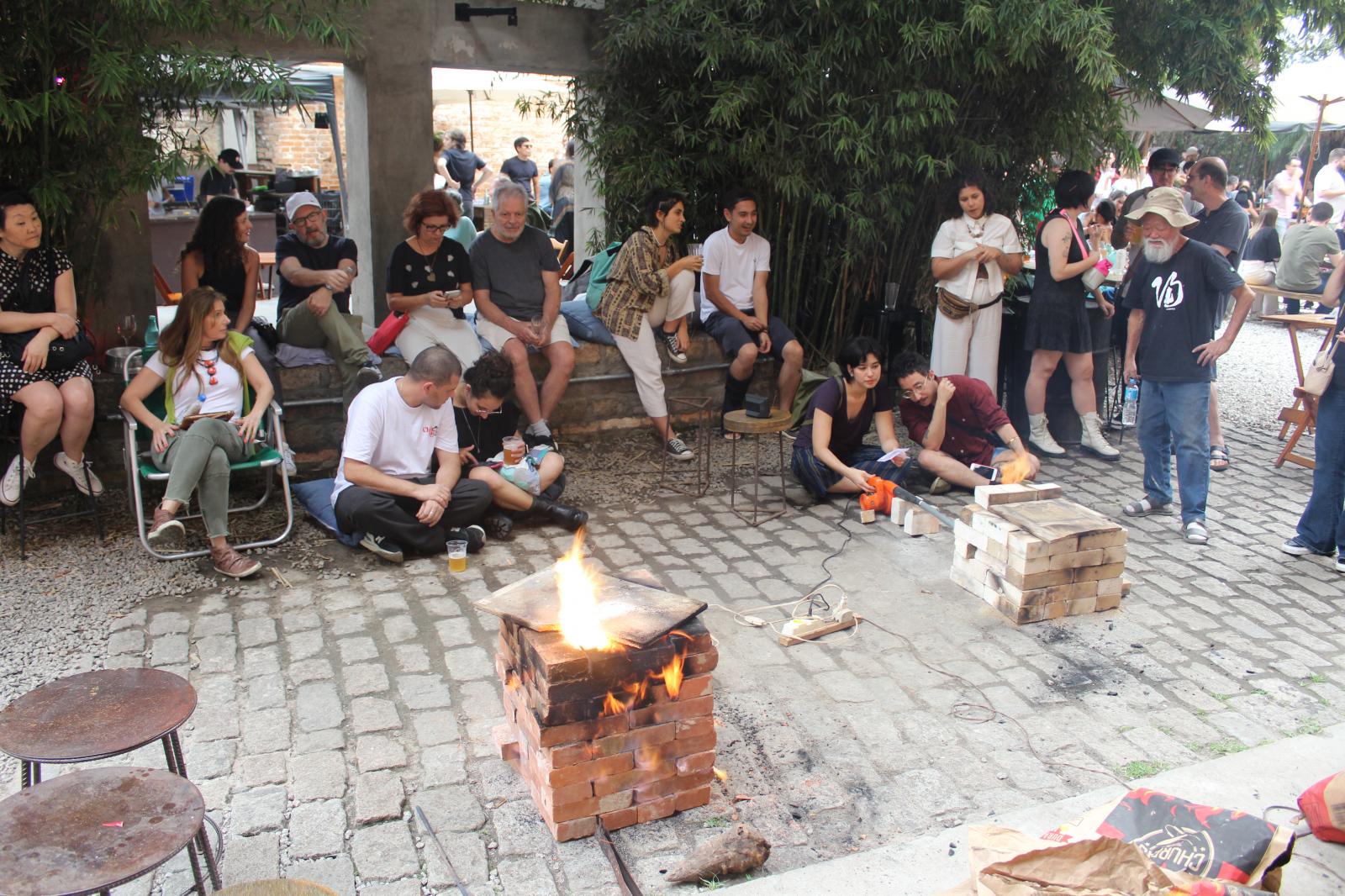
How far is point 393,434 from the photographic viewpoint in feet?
17.4

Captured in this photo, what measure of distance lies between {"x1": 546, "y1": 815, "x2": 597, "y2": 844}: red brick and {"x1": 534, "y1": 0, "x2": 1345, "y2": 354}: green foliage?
4820mm

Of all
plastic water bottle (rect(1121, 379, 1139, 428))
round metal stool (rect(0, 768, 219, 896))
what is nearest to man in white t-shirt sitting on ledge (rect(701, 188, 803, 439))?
Answer: plastic water bottle (rect(1121, 379, 1139, 428))

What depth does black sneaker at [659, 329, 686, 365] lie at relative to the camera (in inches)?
290

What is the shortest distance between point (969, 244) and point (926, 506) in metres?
2.14

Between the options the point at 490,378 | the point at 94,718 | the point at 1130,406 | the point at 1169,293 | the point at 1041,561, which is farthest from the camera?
the point at 1130,406

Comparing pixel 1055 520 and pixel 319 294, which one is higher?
pixel 319 294

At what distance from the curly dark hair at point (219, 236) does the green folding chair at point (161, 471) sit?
0.73 metres

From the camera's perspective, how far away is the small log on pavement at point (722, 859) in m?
3.05

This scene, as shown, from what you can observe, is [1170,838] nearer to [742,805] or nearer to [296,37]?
[742,805]

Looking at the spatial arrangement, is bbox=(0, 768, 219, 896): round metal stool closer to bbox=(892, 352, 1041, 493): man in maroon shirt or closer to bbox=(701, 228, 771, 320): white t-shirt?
bbox=(892, 352, 1041, 493): man in maroon shirt

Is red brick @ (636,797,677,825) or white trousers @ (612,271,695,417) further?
white trousers @ (612,271,695,417)

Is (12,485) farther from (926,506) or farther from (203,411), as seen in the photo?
(926,506)

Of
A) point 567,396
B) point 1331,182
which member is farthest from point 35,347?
point 1331,182

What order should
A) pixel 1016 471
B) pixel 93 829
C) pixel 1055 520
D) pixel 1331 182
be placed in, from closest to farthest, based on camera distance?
pixel 93 829
pixel 1055 520
pixel 1016 471
pixel 1331 182
